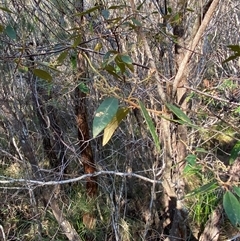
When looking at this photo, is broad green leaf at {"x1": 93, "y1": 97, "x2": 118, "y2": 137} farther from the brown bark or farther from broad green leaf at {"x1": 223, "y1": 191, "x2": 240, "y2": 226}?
the brown bark

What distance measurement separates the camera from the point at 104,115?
0.53 m

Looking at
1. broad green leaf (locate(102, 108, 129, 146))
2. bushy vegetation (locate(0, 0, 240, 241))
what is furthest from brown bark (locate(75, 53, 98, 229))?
broad green leaf (locate(102, 108, 129, 146))

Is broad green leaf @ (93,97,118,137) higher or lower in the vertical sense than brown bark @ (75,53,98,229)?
higher

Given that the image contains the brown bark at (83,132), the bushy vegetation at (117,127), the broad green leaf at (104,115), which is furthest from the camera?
the brown bark at (83,132)

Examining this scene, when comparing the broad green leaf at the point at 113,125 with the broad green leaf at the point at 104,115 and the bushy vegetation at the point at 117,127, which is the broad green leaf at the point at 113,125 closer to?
the broad green leaf at the point at 104,115

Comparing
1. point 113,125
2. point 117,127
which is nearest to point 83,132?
point 117,127

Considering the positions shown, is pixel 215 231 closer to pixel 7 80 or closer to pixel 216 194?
pixel 216 194

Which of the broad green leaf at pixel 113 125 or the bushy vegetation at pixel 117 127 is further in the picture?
the bushy vegetation at pixel 117 127

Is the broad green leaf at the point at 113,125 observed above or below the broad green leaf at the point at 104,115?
below

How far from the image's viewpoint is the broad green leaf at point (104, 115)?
520 mm

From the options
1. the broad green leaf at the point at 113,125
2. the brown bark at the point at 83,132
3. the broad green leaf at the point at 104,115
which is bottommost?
the brown bark at the point at 83,132

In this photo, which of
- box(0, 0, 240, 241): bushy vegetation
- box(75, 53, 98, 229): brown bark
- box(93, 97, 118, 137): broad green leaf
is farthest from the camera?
box(75, 53, 98, 229): brown bark

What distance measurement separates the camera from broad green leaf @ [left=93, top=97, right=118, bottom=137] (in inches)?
20.5

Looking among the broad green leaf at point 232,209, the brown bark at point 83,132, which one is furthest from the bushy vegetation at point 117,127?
the broad green leaf at point 232,209
